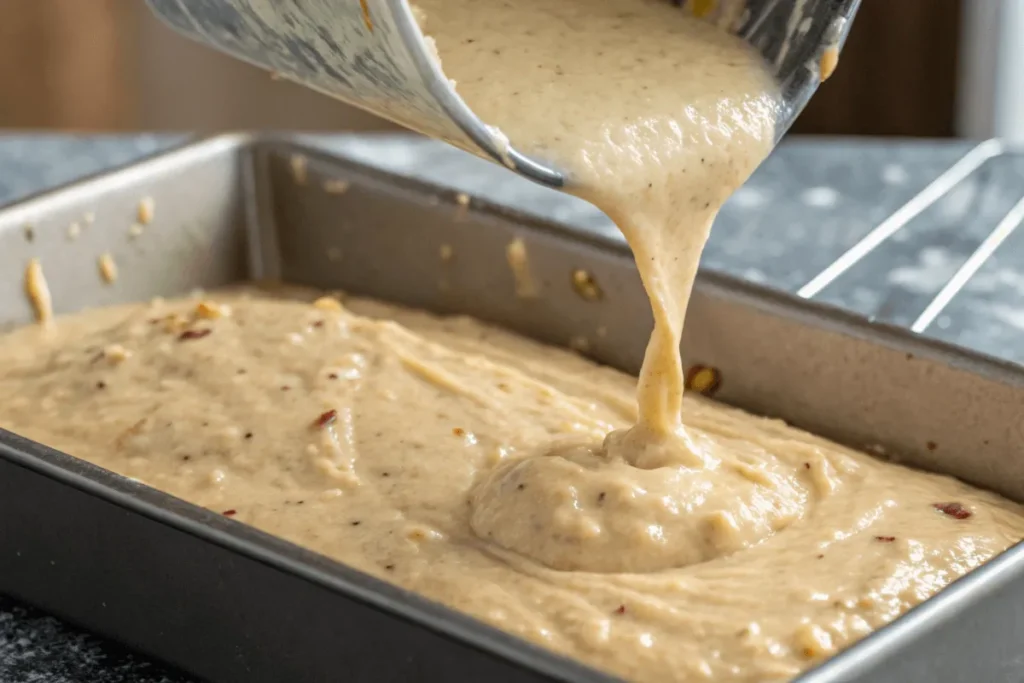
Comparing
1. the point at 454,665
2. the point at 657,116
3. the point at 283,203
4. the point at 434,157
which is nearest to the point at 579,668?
the point at 454,665

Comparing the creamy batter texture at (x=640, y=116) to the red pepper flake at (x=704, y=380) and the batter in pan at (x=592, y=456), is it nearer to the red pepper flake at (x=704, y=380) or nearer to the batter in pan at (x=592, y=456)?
the batter in pan at (x=592, y=456)

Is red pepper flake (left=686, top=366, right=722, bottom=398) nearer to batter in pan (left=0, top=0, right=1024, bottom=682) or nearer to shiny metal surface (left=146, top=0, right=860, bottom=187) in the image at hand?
batter in pan (left=0, top=0, right=1024, bottom=682)

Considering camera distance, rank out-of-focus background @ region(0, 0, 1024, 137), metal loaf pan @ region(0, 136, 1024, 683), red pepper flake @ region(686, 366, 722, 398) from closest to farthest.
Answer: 1. metal loaf pan @ region(0, 136, 1024, 683)
2. red pepper flake @ region(686, 366, 722, 398)
3. out-of-focus background @ region(0, 0, 1024, 137)

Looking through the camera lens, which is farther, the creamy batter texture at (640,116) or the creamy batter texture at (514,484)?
the creamy batter texture at (640,116)

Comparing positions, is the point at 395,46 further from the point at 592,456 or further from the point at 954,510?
the point at 954,510

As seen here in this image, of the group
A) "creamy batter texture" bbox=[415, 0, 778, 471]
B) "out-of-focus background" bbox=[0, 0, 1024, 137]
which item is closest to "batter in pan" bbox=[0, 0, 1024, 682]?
"creamy batter texture" bbox=[415, 0, 778, 471]

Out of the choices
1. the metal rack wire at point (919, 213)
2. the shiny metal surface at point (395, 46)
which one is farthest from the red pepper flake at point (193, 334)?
the metal rack wire at point (919, 213)
